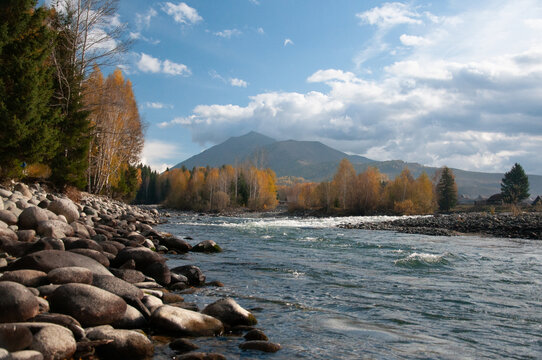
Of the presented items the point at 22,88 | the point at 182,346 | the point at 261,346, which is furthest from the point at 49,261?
the point at 22,88

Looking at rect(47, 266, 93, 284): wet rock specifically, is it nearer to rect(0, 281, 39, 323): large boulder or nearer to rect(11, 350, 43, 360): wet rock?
rect(0, 281, 39, 323): large boulder

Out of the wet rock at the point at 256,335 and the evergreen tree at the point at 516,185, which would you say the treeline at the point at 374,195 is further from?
the wet rock at the point at 256,335

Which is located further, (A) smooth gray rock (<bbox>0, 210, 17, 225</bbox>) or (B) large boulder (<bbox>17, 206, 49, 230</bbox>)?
(B) large boulder (<bbox>17, 206, 49, 230</bbox>)

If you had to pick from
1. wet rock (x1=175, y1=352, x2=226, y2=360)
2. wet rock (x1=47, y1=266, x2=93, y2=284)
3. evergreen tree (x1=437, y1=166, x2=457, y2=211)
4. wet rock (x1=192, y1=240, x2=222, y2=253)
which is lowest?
wet rock (x1=192, y1=240, x2=222, y2=253)

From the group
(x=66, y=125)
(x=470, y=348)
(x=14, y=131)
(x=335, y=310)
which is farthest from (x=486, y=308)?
(x=66, y=125)

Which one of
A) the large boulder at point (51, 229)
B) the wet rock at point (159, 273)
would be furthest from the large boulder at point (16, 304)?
the large boulder at point (51, 229)

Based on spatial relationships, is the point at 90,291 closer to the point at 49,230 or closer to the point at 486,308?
the point at 49,230

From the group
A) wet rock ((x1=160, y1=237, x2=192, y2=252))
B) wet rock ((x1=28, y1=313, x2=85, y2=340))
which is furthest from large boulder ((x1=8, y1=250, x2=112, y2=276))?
wet rock ((x1=160, y1=237, x2=192, y2=252))

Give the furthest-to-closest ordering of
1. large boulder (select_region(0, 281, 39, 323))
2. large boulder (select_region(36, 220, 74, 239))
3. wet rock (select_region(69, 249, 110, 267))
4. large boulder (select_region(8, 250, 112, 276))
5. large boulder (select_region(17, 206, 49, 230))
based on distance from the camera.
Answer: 1. large boulder (select_region(17, 206, 49, 230))
2. large boulder (select_region(36, 220, 74, 239))
3. wet rock (select_region(69, 249, 110, 267))
4. large boulder (select_region(8, 250, 112, 276))
5. large boulder (select_region(0, 281, 39, 323))

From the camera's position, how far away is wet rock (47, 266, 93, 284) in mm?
5176

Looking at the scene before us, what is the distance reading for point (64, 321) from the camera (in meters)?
3.96

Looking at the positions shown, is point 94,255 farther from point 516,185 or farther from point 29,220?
point 516,185

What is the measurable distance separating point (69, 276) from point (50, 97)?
15312 mm

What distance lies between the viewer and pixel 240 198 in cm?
7688
